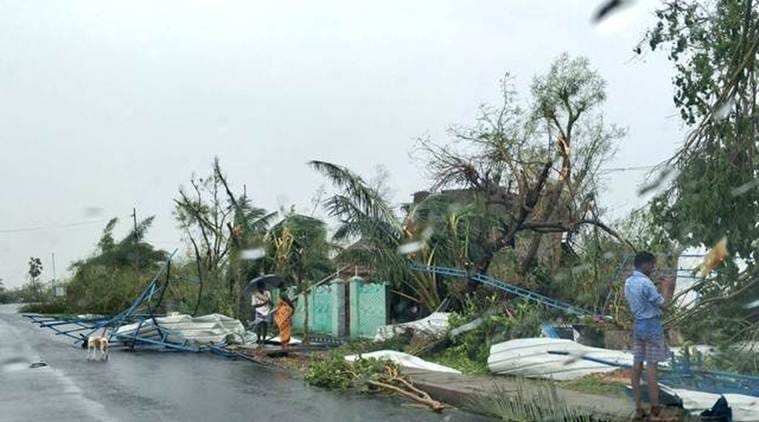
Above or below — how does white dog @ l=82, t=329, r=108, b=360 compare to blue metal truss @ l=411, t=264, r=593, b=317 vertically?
below

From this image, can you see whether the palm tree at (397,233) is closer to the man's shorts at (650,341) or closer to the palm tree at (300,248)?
the palm tree at (300,248)

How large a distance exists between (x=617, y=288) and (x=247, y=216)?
13001 mm

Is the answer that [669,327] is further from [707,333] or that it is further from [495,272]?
[495,272]

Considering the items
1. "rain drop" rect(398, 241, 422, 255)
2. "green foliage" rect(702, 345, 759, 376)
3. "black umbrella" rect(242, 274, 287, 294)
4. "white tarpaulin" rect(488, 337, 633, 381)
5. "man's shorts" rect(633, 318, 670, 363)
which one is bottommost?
"white tarpaulin" rect(488, 337, 633, 381)

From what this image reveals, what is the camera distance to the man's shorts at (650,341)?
8453 millimetres

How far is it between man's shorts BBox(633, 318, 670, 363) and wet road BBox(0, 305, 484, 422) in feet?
→ 7.42

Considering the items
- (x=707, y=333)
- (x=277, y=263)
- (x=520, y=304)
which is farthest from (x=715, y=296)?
(x=277, y=263)

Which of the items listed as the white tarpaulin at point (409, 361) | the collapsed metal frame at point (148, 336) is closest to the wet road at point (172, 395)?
the white tarpaulin at point (409, 361)

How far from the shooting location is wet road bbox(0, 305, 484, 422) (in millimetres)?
10281

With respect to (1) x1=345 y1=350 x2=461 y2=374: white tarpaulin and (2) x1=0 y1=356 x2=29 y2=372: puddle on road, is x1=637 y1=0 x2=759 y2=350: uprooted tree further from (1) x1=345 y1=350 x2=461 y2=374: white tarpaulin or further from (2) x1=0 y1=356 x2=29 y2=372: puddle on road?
(2) x1=0 y1=356 x2=29 y2=372: puddle on road

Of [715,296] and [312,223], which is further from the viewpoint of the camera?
[312,223]

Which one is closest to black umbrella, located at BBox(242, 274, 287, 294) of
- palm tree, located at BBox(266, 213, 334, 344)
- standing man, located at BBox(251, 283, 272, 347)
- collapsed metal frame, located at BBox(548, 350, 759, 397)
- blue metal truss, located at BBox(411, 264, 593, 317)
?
standing man, located at BBox(251, 283, 272, 347)

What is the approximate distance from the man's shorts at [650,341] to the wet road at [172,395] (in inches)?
89.1

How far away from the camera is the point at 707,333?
9.38m
